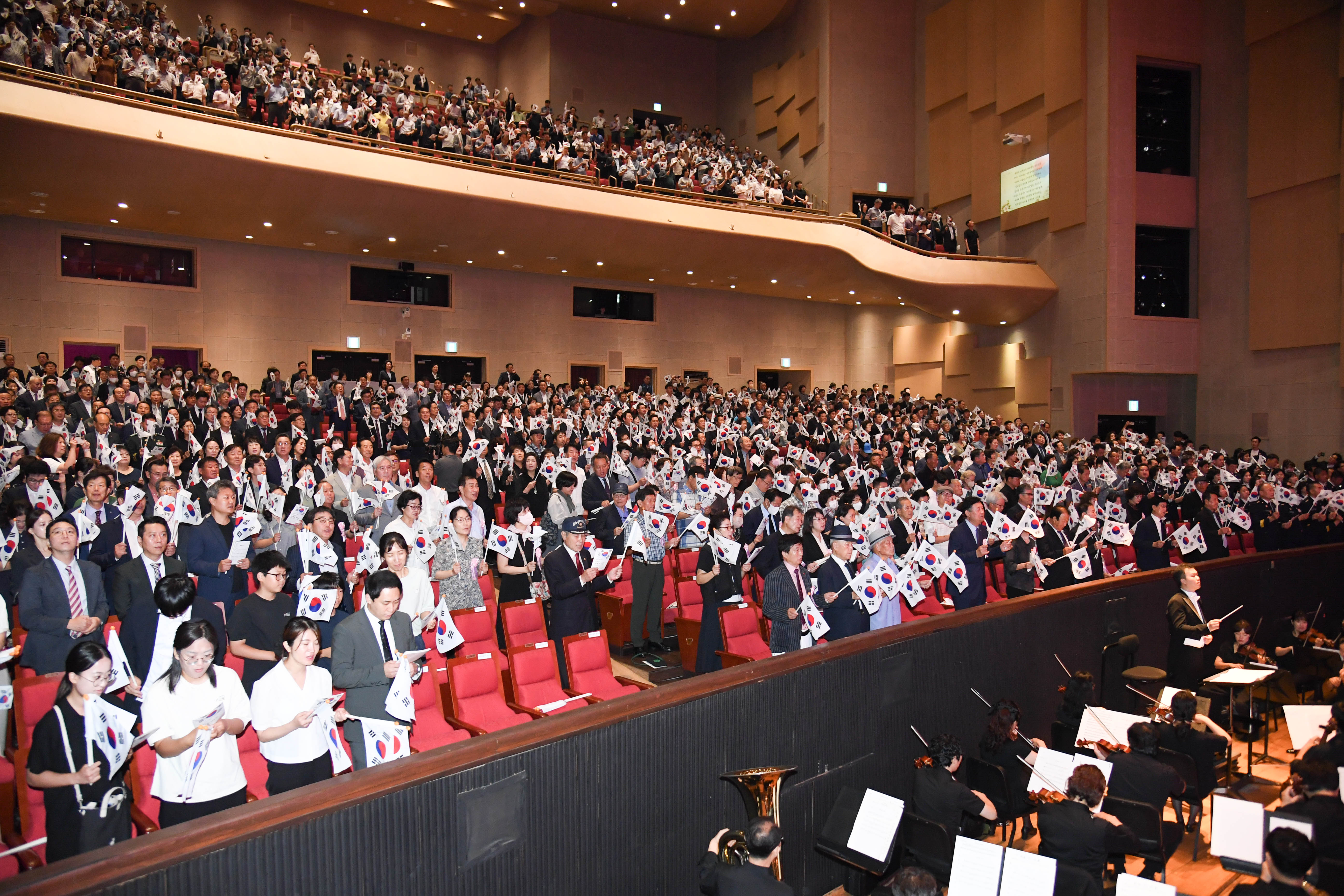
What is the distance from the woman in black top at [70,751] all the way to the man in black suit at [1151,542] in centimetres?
980

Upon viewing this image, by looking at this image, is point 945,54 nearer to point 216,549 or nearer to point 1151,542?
point 1151,542

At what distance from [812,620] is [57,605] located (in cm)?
461

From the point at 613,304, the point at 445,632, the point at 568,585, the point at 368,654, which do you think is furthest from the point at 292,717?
the point at 613,304

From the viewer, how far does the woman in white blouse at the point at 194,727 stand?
3.34 metres

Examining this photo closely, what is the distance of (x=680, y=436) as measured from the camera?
14.6 m

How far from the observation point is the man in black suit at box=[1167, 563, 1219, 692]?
23.1 ft

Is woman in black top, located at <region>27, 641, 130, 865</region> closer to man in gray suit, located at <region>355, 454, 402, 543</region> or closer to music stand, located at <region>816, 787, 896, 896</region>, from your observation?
music stand, located at <region>816, 787, 896, 896</region>

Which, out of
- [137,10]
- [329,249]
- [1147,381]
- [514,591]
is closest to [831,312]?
[1147,381]

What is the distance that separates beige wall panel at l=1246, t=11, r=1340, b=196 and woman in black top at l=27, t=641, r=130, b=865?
2147 cm

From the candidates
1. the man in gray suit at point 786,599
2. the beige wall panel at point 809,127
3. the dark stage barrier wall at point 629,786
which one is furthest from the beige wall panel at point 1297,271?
the man in gray suit at point 786,599

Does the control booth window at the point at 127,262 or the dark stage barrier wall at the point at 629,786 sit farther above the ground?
the control booth window at the point at 127,262

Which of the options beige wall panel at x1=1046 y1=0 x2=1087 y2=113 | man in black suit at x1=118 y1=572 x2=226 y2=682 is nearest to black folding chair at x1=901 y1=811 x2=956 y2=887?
man in black suit at x1=118 y1=572 x2=226 y2=682

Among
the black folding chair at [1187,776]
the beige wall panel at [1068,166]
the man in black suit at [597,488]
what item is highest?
the beige wall panel at [1068,166]

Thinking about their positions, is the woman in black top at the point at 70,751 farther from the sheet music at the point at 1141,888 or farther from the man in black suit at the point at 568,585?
the sheet music at the point at 1141,888
